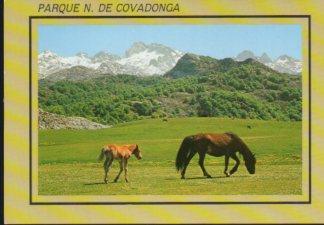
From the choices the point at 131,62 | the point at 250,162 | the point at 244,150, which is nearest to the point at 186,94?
the point at 131,62

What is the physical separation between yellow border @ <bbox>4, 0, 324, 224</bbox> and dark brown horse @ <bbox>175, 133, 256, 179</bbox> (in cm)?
95

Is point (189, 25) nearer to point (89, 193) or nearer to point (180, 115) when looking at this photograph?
point (180, 115)

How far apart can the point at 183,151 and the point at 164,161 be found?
0.43 metres

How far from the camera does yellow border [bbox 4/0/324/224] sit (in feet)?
57.4

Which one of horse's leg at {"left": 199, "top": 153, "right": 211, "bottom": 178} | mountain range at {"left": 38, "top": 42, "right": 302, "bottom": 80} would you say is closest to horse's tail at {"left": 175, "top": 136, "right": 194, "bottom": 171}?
horse's leg at {"left": 199, "top": 153, "right": 211, "bottom": 178}

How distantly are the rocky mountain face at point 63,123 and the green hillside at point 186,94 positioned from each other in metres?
0.12

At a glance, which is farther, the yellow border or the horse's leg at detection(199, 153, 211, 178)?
the horse's leg at detection(199, 153, 211, 178)

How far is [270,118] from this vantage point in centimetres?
Result: 1844

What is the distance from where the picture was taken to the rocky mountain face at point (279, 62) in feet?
58.2

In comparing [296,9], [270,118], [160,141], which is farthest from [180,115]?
[296,9]

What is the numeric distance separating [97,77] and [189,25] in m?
2.29

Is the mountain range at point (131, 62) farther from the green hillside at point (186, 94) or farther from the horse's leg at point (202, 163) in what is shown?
the horse's leg at point (202, 163)

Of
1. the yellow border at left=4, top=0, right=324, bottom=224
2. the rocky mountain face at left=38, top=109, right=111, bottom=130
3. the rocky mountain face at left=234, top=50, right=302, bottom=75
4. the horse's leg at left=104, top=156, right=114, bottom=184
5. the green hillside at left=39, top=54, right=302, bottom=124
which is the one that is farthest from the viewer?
the green hillside at left=39, top=54, right=302, bottom=124

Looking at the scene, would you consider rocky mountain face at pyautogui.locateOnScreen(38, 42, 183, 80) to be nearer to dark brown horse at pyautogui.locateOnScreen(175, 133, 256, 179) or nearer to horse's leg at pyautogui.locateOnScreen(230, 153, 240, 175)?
dark brown horse at pyautogui.locateOnScreen(175, 133, 256, 179)
